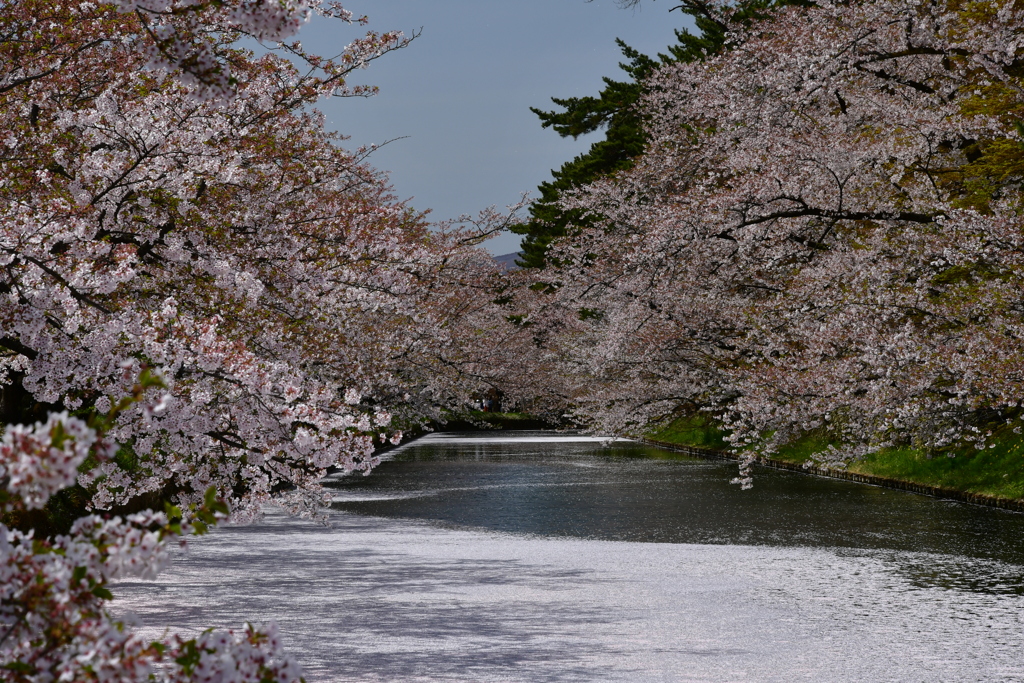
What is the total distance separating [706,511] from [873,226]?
9.51 metres

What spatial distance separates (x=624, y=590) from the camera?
36.2 feet

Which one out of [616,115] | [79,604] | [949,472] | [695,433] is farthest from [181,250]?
[616,115]

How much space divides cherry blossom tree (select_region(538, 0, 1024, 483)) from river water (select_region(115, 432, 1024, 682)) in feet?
6.65

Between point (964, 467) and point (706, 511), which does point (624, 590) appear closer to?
point (706, 511)

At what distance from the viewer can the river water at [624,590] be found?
7719 millimetres

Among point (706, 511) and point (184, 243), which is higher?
point (184, 243)

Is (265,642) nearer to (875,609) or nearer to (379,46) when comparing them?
(875,609)

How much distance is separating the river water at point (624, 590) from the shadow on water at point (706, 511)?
0.07m

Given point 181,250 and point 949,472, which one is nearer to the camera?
point 181,250

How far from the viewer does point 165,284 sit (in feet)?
39.9

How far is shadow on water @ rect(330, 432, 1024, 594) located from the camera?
13711 millimetres

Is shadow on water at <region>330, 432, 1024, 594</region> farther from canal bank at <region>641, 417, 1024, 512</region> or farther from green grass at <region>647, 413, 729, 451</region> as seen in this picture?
green grass at <region>647, 413, 729, 451</region>

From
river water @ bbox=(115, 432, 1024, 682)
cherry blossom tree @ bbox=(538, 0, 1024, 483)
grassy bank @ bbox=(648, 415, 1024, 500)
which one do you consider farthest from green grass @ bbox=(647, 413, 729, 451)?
river water @ bbox=(115, 432, 1024, 682)

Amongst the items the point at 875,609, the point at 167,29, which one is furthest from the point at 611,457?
the point at 167,29
